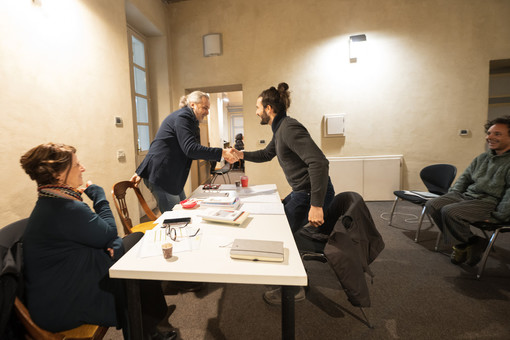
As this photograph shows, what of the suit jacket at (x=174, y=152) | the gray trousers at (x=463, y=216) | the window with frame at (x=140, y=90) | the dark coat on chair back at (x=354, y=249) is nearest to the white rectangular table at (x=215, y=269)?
the dark coat on chair back at (x=354, y=249)

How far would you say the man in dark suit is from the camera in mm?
2135

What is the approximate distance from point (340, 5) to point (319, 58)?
0.87 m

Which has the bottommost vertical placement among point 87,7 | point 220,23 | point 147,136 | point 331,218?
point 331,218

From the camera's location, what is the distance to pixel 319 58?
433cm

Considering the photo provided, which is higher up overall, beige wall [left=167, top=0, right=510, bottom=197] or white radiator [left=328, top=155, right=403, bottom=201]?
beige wall [left=167, top=0, right=510, bottom=197]

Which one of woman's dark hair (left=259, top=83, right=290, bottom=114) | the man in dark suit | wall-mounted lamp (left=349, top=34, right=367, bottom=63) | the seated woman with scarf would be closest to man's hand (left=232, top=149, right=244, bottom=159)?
the man in dark suit

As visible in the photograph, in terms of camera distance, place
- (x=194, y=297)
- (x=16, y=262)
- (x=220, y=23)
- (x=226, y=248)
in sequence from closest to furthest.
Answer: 1. (x=16, y=262)
2. (x=226, y=248)
3. (x=194, y=297)
4. (x=220, y=23)

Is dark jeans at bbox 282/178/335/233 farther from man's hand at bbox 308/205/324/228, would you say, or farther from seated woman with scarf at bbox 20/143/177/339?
seated woman with scarf at bbox 20/143/177/339

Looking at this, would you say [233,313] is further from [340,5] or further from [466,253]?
[340,5]

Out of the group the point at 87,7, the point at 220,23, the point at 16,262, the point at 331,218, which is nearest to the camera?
the point at 16,262

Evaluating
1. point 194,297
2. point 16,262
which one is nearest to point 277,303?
point 194,297

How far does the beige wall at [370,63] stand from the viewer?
4.07 metres

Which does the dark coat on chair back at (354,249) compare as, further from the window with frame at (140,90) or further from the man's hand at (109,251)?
the window with frame at (140,90)

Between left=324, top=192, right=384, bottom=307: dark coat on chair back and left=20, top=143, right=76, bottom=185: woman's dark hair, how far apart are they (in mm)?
1313
